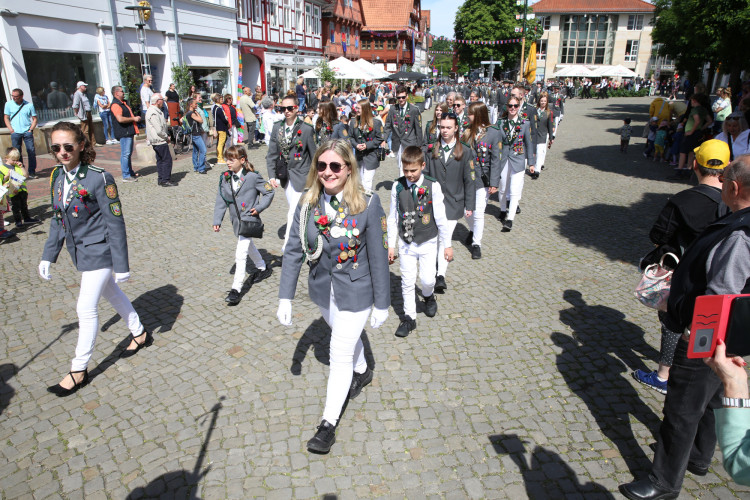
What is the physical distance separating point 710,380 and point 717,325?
3.95 ft

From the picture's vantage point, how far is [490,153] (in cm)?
714

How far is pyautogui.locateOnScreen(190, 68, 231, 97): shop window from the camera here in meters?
24.2

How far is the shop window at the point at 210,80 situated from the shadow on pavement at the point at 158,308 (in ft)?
64.8

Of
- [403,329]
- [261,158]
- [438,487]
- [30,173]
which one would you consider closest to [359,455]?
[438,487]

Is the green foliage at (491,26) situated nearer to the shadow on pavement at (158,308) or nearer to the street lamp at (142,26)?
the street lamp at (142,26)

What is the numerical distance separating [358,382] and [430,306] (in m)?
1.61

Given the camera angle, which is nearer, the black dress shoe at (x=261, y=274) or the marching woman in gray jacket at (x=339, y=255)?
the marching woman in gray jacket at (x=339, y=255)

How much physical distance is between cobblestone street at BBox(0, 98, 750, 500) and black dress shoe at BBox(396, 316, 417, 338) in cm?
9

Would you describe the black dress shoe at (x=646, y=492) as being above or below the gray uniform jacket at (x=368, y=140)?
below

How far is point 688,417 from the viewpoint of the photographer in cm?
286

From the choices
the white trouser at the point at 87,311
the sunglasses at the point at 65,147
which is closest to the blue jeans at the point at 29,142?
the sunglasses at the point at 65,147

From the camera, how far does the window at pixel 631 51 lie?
71.4 m

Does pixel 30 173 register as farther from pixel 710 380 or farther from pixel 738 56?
pixel 738 56

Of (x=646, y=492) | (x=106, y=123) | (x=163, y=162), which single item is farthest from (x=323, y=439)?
(x=106, y=123)
